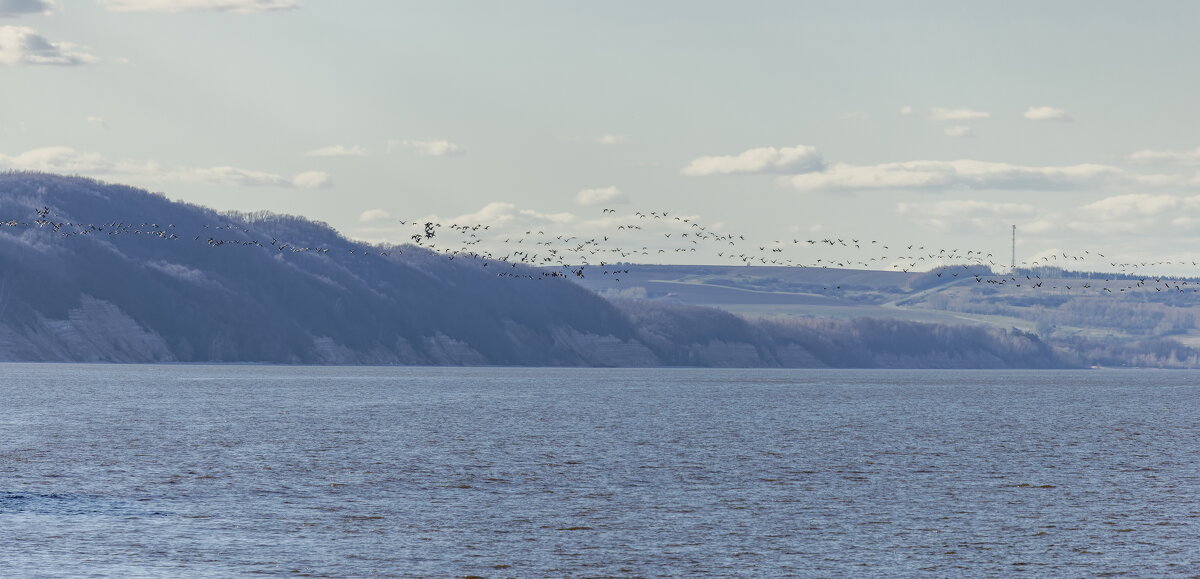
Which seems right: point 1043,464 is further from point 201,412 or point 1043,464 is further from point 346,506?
point 201,412

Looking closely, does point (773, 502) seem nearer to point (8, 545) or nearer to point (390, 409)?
point (8, 545)

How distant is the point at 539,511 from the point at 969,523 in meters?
15.5

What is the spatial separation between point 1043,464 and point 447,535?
43.3 meters

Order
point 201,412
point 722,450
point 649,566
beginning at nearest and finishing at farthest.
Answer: point 649,566 < point 722,450 < point 201,412

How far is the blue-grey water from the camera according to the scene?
158 ft

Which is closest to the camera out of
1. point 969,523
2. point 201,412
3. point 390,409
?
point 969,523

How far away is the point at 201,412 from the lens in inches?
5354

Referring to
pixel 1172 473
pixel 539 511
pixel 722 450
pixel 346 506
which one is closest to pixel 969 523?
pixel 539 511

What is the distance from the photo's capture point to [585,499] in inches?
2562

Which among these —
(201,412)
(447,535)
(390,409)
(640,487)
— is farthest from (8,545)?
(390,409)

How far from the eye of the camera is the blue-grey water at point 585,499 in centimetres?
4809

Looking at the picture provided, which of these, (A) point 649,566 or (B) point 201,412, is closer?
(A) point 649,566

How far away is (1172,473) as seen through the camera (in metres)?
81.6

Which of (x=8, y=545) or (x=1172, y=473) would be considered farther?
(x=1172, y=473)
